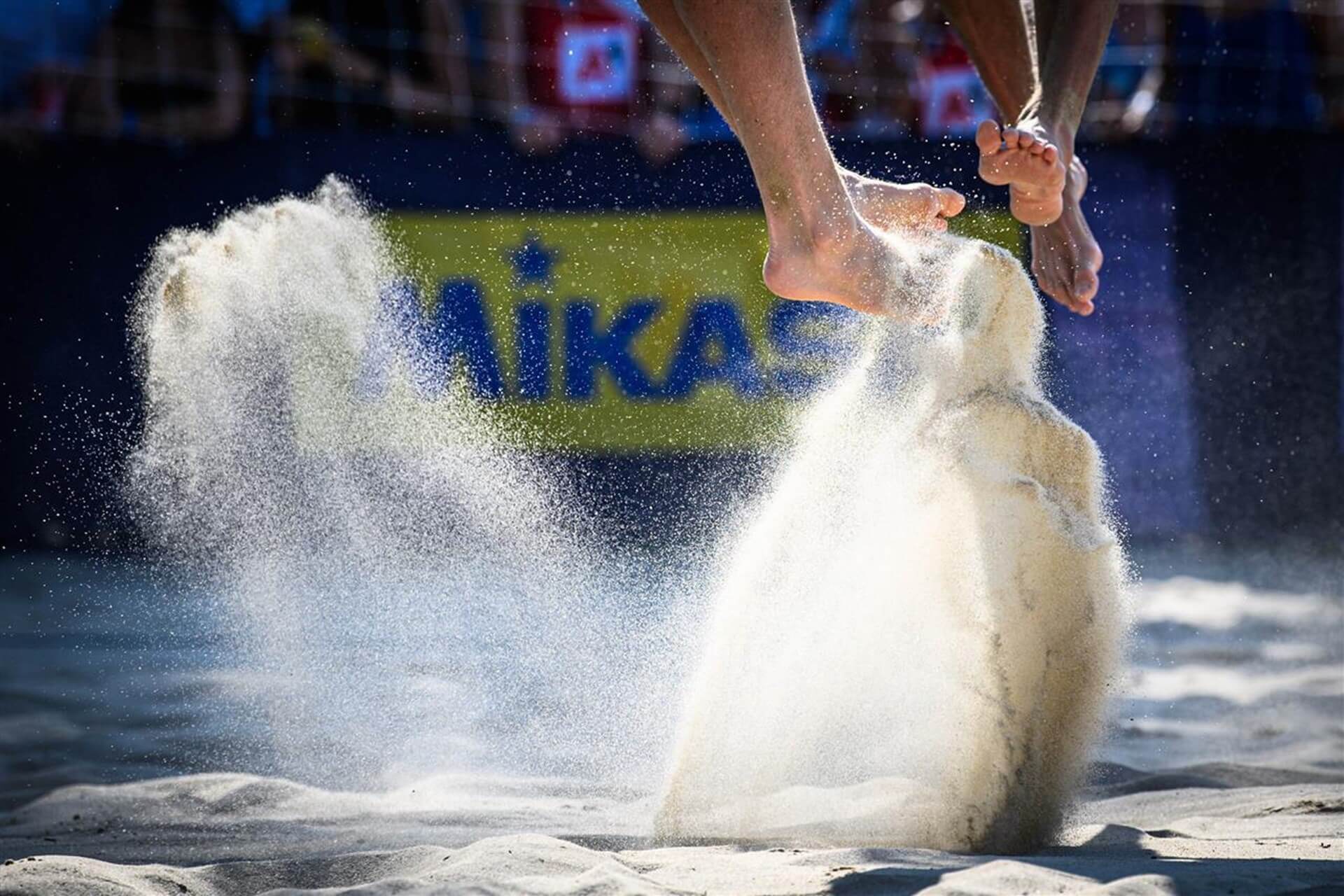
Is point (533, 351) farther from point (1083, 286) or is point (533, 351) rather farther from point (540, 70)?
point (1083, 286)

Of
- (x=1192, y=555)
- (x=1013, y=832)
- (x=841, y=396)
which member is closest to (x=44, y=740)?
(x=841, y=396)

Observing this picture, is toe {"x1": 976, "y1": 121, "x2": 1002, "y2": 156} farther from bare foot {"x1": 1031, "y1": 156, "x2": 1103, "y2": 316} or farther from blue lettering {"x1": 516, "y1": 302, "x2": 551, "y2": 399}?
blue lettering {"x1": 516, "y1": 302, "x2": 551, "y2": 399}

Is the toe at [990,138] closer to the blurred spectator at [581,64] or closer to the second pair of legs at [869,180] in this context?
the second pair of legs at [869,180]

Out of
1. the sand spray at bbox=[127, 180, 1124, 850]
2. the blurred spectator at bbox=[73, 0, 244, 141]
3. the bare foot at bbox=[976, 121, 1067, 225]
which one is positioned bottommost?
the sand spray at bbox=[127, 180, 1124, 850]

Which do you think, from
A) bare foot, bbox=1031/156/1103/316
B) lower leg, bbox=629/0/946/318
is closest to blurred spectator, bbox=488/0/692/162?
bare foot, bbox=1031/156/1103/316

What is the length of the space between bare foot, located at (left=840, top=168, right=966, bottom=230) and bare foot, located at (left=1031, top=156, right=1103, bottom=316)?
0.34 meters

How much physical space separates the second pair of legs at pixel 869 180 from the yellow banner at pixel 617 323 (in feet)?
8.24

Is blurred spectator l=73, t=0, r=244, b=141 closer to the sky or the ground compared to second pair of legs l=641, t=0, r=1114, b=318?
closer to the sky

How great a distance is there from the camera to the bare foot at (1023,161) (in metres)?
2.97

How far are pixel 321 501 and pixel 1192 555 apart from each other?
3.53 m

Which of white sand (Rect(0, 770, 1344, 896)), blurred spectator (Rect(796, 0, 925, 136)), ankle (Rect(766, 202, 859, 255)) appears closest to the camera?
white sand (Rect(0, 770, 1344, 896))

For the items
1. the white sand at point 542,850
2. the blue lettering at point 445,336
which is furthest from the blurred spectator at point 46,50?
the white sand at point 542,850

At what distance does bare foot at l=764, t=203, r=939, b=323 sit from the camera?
9.59 feet

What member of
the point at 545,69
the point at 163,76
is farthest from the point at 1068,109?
the point at 163,76
